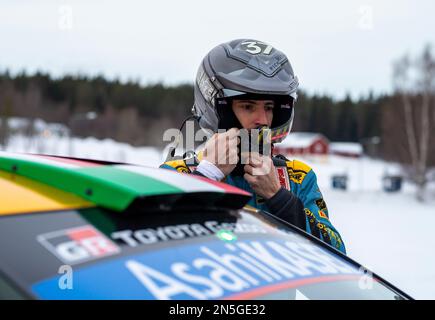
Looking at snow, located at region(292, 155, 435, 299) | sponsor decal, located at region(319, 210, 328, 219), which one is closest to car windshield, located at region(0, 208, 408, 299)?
sponsor decal, located at region(319, 210, 328, 219)

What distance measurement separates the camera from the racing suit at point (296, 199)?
243 centimetres

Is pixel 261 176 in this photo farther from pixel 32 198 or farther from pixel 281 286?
pixel 32 198

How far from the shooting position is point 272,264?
148cm

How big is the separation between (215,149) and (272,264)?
1.11 meters

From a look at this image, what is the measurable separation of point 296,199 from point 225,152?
0.38m

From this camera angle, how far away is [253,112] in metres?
2.87

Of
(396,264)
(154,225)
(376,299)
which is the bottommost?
(396,264)

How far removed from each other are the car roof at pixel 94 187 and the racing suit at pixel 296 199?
0.74 meters

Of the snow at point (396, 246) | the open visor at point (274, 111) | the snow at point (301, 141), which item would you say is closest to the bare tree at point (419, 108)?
the snow at point (396, 246)

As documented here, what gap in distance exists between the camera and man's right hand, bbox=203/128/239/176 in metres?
2.50

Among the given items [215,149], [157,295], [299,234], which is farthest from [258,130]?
[157,295]

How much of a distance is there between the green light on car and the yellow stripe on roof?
13.8 inches

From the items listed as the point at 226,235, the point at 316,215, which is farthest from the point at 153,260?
the point at 316,215

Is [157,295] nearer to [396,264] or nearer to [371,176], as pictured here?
[396,264]
